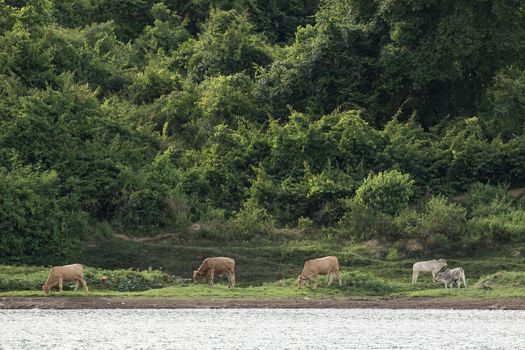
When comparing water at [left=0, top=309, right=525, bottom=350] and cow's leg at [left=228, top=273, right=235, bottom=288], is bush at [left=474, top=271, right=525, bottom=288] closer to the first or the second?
water at [left=0, top=309, right=525, bottom=350]

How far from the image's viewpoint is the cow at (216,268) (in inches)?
1530

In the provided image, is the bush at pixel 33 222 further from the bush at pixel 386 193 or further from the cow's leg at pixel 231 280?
the bush at pixel 386 193

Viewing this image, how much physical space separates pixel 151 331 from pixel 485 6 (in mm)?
26257

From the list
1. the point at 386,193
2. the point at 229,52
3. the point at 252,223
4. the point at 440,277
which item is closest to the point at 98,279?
the point at 252,223

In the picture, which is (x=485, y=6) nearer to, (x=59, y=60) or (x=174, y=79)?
(x=174, y=79)

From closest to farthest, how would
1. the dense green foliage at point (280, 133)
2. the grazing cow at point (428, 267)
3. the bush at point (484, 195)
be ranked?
the grazing cow at point (428, 267), the dense green foliage at point (280, 133), the bush at point (484, 195)

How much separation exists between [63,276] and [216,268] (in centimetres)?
554

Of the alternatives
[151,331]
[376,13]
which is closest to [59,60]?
[376,13]

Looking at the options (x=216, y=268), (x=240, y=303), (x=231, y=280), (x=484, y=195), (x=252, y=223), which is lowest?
(x=240, y=303)

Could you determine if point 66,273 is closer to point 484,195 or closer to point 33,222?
point 33,222

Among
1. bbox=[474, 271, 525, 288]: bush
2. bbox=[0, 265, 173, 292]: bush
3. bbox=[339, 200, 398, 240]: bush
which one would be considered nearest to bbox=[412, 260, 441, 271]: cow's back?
bbox=[474, 271, 525, 288]: bush

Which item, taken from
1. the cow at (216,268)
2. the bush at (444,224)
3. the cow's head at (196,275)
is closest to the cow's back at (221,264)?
the cow at (216,268)

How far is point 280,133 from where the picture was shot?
49.3 m

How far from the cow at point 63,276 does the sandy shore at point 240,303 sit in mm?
636
